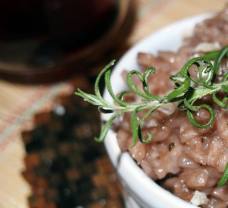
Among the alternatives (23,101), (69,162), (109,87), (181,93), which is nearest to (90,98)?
(109,87)

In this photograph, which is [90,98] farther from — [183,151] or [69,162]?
[69,162]

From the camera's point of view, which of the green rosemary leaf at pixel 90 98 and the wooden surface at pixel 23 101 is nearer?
the green rosemary leaf at pixel 90 98

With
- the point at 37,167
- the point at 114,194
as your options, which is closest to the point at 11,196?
the point at 37,167

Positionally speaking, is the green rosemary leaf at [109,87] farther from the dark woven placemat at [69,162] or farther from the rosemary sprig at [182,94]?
the dark woven placemat at [69,162]

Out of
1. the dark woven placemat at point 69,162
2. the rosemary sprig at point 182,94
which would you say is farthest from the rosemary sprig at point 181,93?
the dark woven placemat at point 69,162

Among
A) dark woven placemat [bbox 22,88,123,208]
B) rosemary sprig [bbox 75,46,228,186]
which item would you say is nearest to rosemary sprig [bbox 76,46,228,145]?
rosemary sprig [bbox 75,46,228,186]

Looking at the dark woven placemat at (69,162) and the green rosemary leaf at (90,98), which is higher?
the green rosemary leaf at (90,98)

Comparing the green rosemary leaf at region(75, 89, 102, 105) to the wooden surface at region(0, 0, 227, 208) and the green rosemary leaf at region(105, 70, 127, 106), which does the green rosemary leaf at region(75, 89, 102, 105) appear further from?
the wooden surface at region(0, 0, 227, 208)

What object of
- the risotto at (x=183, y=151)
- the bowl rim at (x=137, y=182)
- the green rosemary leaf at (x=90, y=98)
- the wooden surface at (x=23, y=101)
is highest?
the green rosemary leaf at (x=90, y=98)
